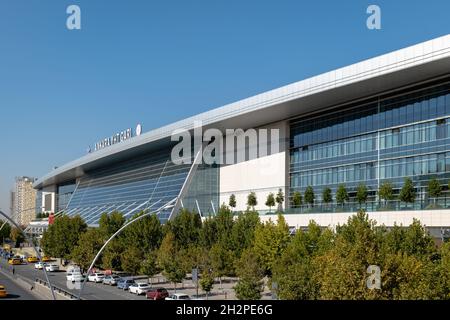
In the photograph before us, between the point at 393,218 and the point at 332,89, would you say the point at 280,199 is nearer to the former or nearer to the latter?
the point at 332,89

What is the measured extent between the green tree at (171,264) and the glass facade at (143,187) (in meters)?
20.1

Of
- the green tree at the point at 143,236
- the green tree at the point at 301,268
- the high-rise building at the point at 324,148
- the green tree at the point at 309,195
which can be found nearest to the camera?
the green tree at the point at 301,268

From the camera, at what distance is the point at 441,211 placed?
36.7 metres

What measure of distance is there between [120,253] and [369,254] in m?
35.2

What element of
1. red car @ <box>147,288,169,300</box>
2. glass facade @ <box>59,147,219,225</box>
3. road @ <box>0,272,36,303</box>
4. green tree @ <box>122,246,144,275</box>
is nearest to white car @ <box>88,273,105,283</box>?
green tree @ <box>122,246,144,275</box>

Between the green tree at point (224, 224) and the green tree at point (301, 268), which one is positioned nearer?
the green tree at point (301, 268)

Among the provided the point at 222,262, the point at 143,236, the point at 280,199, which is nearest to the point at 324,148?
the point at 280,199

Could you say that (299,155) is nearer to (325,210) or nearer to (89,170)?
(325,210)

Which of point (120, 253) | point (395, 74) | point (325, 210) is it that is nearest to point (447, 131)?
point (395, 74)

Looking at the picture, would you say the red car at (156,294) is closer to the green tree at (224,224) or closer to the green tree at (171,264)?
the green tree at (171,264)

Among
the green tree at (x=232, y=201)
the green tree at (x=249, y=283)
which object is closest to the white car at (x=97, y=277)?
the green tree at (x=249, y=283)

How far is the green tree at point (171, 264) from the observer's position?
40750mm

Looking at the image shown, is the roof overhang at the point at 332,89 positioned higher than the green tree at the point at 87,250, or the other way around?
the roof overhang at the point at 332,89

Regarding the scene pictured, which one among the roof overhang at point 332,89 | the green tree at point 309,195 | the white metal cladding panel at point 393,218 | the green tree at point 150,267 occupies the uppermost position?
the roof overhang at point 332,89
